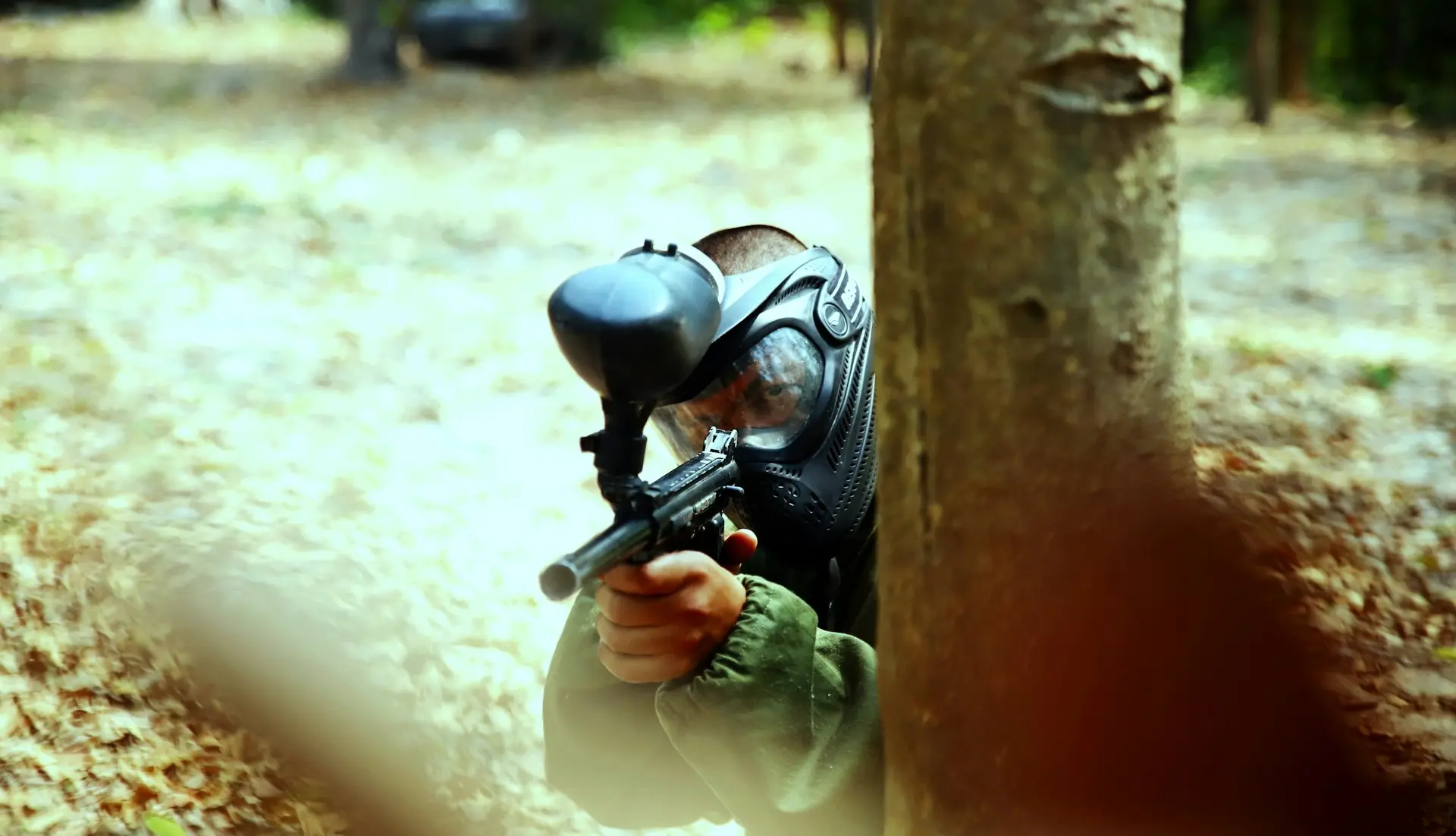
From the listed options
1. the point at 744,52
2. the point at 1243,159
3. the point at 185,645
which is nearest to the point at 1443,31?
the point at 1243,159

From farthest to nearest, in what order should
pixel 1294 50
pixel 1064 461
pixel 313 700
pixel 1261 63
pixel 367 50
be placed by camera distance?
pixel 1294 50 → pixel 367 50 → pixel 1261 63 → pixel 313 700 → pixel 1064 461

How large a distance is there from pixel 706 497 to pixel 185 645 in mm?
2188

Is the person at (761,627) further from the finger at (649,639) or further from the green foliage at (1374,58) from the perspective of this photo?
the green foliage at (1374,58)

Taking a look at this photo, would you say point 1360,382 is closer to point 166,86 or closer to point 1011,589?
point 1011,589

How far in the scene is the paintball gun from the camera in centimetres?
157

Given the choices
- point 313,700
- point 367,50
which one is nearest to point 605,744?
point 313,700

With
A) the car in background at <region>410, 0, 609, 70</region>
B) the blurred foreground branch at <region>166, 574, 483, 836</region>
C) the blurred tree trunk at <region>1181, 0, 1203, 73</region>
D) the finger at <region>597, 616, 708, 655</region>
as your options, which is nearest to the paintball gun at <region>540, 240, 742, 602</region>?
the finger at <region>597, 616, 708, 655</region>

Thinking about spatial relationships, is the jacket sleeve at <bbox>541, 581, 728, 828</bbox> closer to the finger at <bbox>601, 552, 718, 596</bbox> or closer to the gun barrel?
the finger at <bbox>601, 552, 718, 596</bbox>

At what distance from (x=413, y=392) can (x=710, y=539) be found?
4022 millimetres

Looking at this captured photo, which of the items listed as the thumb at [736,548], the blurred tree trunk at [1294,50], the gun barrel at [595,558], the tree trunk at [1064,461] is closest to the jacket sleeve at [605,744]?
the thumb at [736,548]

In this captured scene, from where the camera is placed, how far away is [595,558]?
4.85 feet

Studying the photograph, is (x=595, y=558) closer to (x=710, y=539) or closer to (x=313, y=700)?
(x=710, y=539)

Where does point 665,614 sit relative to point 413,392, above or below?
above

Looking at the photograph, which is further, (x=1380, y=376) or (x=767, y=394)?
(x=1380, y=376)
